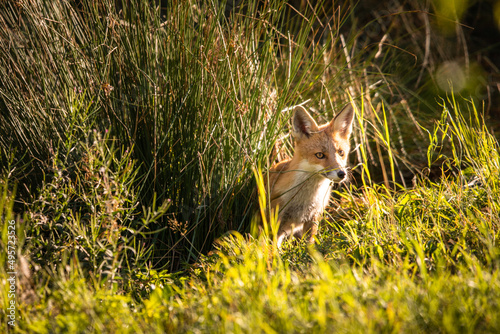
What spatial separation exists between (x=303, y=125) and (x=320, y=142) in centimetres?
23

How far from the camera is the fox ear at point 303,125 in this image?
12.1 ft

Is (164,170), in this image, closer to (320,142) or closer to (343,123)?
(320,142)

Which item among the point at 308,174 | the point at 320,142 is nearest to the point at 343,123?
the point at 320,142

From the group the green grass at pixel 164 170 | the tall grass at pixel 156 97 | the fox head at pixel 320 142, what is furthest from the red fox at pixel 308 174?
the tall grass at pixel 156 97

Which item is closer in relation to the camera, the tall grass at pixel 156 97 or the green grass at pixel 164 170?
the green grass at pixel 164 170

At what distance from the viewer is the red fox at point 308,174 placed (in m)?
3.58

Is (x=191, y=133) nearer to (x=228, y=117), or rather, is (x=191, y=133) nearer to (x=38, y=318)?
(x=228, y=117)

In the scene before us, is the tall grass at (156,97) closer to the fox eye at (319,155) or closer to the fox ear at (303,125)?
the fox ear at (303,125)

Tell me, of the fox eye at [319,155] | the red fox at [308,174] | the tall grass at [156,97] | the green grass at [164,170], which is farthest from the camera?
the fox eye at [319,155]

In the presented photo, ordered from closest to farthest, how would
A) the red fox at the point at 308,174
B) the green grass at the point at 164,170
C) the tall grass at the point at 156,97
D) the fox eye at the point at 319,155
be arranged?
the green grass at the point at 164,170 < the tall grass at the point at 156,97 < the red fox at the point at 308,174 < the fox eye at the point at 319,155

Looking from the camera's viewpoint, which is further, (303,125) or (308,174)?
(303,125)

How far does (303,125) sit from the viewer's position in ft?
12.5

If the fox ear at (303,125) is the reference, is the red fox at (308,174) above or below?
below

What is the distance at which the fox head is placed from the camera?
364 centimetres
